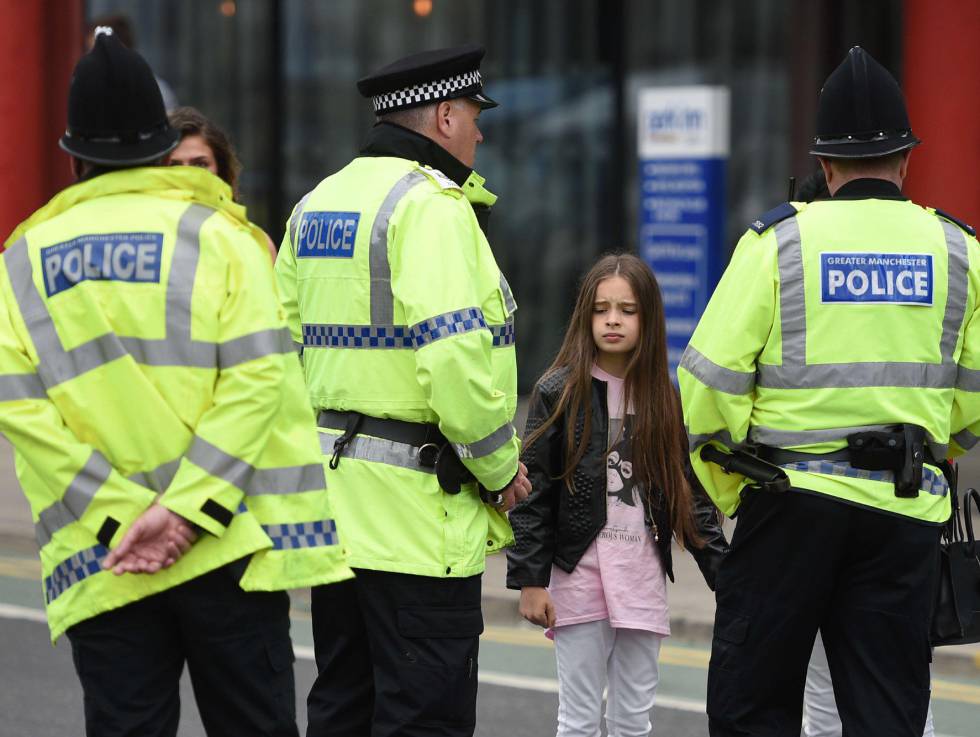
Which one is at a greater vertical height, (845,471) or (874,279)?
(874,279)

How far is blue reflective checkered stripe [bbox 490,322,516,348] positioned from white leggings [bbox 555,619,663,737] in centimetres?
97

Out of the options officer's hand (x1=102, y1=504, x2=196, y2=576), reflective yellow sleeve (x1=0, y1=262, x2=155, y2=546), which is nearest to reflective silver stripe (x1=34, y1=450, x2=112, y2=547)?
reflective yellow sleeve (x1=0, y1=262, x2=155, y2=546)

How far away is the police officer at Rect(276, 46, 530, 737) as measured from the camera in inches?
151

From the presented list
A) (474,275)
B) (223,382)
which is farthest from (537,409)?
(223,382)

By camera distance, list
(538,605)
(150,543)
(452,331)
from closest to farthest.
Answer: (150,543), (452,331), (538,605)

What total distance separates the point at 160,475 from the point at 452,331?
2.60 feet

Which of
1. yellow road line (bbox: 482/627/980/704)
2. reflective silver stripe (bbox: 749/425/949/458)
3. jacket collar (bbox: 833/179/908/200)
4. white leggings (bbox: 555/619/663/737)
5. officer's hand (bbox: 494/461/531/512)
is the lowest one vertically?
yellow road line (bbox: 482/627/980/704)

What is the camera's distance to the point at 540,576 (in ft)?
14.9

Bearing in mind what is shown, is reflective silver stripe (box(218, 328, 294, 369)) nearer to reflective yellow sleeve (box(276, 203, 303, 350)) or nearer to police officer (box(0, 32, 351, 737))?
police officer (box(0, 32, 351, 737))

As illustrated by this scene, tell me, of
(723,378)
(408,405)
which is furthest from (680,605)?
(408,405)

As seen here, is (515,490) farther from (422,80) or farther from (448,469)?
(422,80)

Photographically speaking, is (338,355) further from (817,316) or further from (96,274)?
(817,316)

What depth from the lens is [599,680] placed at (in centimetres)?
465

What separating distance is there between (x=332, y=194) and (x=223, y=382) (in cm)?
89
